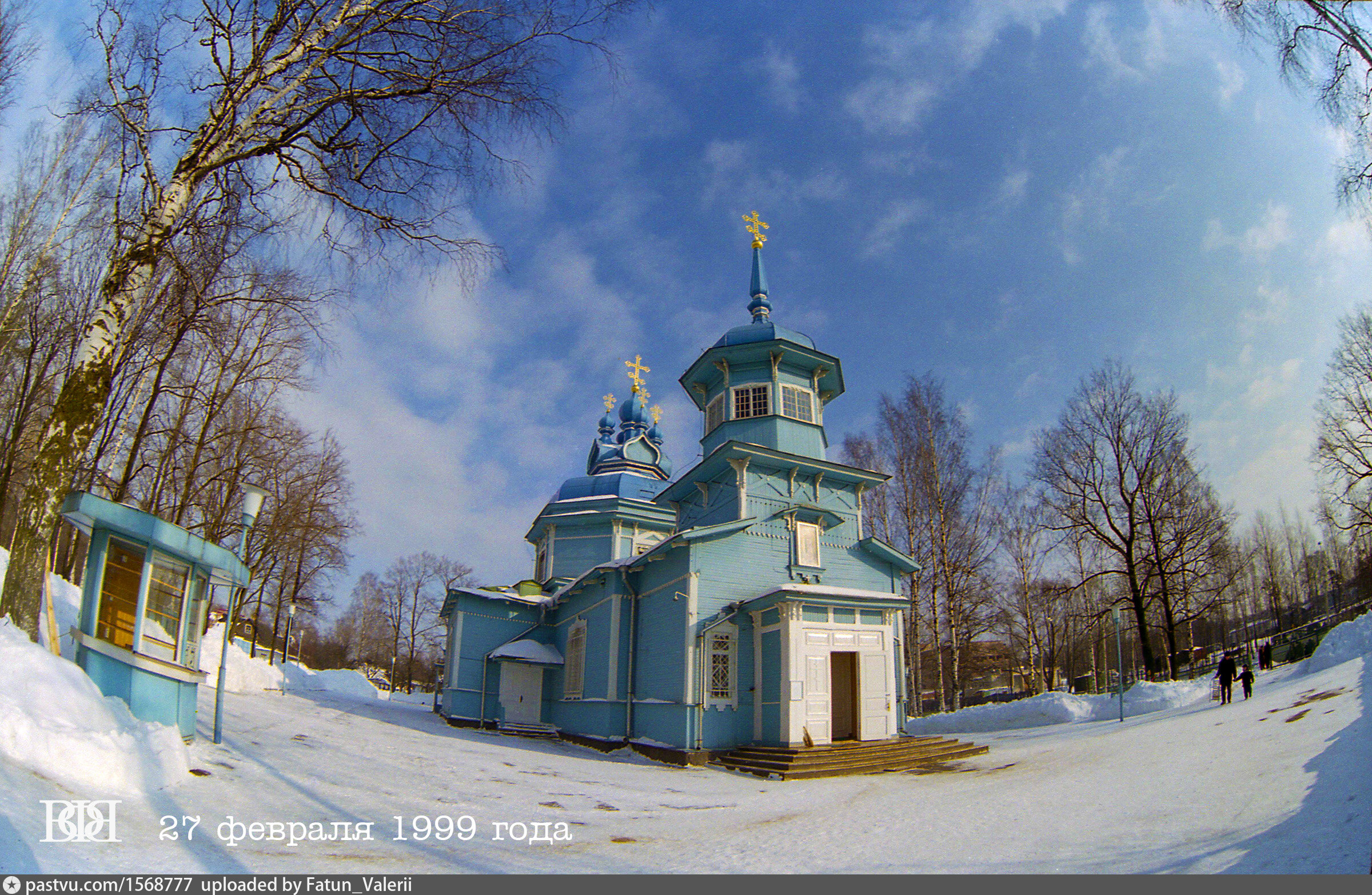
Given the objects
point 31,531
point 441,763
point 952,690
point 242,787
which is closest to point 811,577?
point 441,763

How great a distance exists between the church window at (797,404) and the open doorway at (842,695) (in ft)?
21.0

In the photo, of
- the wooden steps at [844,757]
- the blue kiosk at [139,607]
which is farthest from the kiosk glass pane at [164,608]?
the wooden steps at [844,757]

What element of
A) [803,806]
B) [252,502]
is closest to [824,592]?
[803,806]

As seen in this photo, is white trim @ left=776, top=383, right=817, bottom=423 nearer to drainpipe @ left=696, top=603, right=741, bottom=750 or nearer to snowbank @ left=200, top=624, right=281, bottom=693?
drainpipe @ left=696, top=603, right=741, bottom=750

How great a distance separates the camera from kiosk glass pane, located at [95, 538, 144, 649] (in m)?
7.28

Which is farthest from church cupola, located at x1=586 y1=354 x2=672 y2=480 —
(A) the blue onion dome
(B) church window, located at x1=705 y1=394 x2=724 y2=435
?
(B) church window, located at x1=705 y1=394 x2=724 y2=435

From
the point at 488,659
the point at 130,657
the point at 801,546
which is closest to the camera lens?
the point at 130,657

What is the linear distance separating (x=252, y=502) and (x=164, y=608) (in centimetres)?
169

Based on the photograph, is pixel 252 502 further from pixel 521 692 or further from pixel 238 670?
pixel 238 670

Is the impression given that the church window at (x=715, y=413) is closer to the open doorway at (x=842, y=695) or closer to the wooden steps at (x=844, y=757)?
the open doorway at (x=842, y=695)

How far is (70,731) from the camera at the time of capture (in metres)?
5.77

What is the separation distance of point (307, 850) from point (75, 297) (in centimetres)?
1847

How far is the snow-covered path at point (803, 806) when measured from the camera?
5.21 meters
